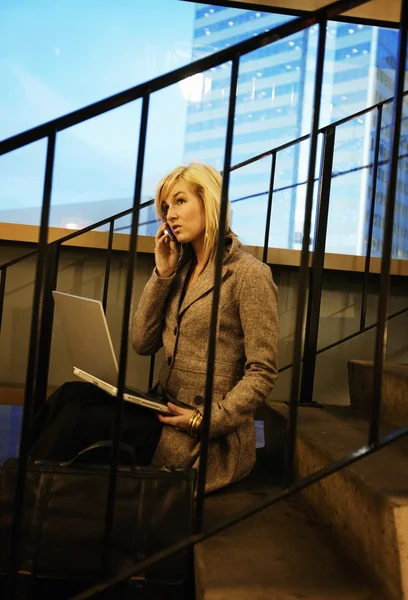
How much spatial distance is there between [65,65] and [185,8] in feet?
2.26

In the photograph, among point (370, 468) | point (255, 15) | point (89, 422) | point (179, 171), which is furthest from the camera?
point (255, 15)

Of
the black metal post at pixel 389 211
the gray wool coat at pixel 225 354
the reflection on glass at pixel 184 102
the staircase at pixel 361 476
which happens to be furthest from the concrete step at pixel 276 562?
the reflection on glass at pixel 184 102

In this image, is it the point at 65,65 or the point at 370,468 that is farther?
the point at 65,65

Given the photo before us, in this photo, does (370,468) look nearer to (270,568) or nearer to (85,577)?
(270,568)

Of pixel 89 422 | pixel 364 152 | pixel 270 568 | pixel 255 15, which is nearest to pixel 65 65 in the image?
pixel 255 15

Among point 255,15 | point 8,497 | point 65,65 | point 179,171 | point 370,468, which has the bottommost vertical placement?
point 8,497

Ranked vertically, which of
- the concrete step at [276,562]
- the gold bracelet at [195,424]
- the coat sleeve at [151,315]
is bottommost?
the concrete step at [276,562]

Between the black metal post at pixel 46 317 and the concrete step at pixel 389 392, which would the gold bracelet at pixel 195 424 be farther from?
the black metal post at pixel 46 317

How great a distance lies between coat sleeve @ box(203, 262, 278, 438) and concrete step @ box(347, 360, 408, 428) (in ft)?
1.34

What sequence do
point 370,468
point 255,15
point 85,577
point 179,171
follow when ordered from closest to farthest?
point 85,577, point 370,468, point 179,171, point 255,15

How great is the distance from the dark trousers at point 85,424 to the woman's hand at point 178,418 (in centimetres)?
3

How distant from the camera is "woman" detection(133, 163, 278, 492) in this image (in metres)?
1.41

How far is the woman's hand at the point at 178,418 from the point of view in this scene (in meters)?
1.39

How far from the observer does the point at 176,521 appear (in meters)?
1.12
